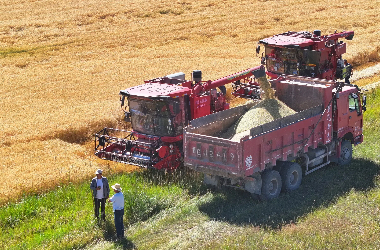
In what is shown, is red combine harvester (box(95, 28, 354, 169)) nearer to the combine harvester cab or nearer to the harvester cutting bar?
the harvester cutting bar

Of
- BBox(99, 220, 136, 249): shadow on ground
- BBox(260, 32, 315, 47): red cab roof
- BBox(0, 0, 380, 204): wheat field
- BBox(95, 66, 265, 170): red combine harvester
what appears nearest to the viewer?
BBox(99, 220, 136, 249): shadow on ground

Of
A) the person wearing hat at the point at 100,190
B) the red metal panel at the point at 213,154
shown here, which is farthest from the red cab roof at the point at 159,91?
the person wearing hat at the point at 100,190

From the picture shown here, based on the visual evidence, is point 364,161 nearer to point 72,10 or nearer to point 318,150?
point 318,150

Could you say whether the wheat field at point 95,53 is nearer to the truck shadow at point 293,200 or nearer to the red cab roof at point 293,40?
the truck shadow at point 293,200

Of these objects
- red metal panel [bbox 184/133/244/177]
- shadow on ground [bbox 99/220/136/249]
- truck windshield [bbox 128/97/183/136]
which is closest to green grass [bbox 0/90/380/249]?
shadow on ground [bbox 99/220/136/249]

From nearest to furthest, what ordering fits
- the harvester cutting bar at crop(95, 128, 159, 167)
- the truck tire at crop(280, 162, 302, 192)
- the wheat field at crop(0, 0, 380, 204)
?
1. the truck tire at crop(280, 162, 302, 192)
2. the harvester cutting bar at crop(95, 128, 159, 167)
3. the wheat field at crop(0, 0, 380, 204)

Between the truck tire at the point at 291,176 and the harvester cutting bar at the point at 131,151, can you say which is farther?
the harvester cutting bar at the point at 131,151

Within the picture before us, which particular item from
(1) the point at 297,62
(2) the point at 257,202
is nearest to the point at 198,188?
(2) the point at 257,202
